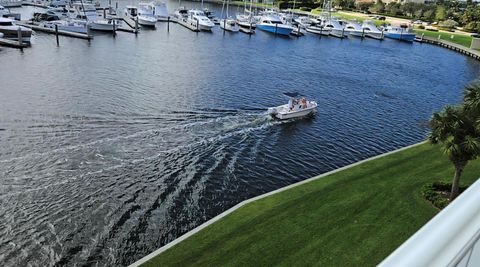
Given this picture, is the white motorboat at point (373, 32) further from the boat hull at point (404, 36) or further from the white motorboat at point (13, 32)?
the white motorboat at point (13, 32)

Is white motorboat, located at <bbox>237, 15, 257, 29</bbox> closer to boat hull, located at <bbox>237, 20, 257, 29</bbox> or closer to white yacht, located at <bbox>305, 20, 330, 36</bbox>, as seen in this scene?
boat hull, located at <bbox>237, 20, 257, 29</bbox>

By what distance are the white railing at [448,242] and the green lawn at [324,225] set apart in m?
16.2

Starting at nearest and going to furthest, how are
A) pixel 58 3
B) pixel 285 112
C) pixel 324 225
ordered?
pixel 324 225 < pixel 285 112 < pixel 58 3

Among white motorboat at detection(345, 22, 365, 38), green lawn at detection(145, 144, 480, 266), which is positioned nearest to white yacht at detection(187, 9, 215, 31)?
white motorboat at detection(345, 22, 365, 38)

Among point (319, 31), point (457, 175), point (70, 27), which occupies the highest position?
point (319, 31)

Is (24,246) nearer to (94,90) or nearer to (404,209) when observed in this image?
(404,209)

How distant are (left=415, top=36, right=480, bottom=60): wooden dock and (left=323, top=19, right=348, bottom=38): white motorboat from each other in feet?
64.1

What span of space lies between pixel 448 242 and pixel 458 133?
71.4 feet

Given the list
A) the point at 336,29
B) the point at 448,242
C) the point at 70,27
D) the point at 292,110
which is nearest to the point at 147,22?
the point at 70,27

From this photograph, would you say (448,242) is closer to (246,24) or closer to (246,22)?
(246,24)

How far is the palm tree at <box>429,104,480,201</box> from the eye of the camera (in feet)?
68.1

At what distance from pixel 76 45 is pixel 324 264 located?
57.8 meters

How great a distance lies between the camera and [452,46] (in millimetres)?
97188

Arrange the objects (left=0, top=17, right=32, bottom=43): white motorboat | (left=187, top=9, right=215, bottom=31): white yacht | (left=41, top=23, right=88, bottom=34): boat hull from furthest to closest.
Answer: (left=187, top=9, right=215, bottom=31): white yacht → (left=41, top=23, right=88, bottom=34): boat hull → (left=0, top=17, right=32, bottom=43): white motorboat
